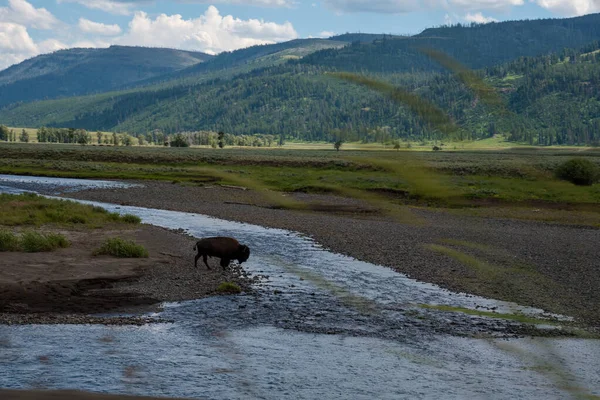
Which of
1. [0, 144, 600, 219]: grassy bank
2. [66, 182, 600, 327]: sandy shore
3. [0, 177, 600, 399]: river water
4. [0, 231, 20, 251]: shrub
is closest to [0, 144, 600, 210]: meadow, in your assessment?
[0, 144, 600, 219]: grassy bank

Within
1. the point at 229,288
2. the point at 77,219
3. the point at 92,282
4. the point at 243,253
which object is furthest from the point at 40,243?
the point at 77,219

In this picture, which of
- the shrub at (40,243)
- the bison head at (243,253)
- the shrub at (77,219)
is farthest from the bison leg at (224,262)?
the shrub at (77,219)

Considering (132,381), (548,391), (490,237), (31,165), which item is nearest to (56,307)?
(132,381)

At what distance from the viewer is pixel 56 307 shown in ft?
54.3

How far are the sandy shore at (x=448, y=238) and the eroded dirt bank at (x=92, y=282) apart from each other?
3.75m

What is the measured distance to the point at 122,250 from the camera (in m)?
23.9

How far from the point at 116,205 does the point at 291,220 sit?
45.2 ft

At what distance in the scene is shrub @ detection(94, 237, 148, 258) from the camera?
23.9 m

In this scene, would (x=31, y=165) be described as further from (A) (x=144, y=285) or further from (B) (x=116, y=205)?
(A) (x=144, y=285)

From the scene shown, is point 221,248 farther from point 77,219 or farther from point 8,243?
point 77,219

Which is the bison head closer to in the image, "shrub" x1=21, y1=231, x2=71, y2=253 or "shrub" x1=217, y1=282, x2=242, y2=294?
"shrub" x1=217, y1=282, x2=242, y2=294

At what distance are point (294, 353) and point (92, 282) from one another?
29.8 feet

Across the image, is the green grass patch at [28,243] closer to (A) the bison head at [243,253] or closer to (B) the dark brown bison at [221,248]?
(B) the dark brown bison at [221,248]

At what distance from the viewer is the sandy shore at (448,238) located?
19.2m
